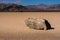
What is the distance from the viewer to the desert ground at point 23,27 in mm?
943

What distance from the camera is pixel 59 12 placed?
3.94ft

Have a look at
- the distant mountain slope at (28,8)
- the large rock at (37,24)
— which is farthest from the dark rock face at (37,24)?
the distant mountain slope at (28,8)

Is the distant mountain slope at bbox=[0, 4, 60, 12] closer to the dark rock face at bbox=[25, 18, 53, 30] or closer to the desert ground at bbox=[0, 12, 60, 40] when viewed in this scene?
the desert ground at bbox=[0, 12, 60, 40]

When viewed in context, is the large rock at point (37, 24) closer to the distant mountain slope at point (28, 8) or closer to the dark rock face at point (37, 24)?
the dark rock face at point (37, 24)

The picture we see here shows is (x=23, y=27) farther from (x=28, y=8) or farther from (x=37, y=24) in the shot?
(x=28, y=8)

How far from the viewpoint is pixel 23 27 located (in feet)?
3.41

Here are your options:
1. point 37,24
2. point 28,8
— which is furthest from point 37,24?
point 28,8

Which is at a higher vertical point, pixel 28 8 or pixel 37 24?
pixel 28 8

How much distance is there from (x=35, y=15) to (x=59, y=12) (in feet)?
0.61

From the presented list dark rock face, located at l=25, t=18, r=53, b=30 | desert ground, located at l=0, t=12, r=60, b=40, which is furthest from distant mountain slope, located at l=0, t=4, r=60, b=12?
dark rock face, located at l=25, t=18, r=53, b=30

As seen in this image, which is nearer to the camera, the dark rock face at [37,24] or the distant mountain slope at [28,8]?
the dark rock face at [37,24]

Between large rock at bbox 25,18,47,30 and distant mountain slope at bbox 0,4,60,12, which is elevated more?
distant mountain slope at bbox 0,4,60,12

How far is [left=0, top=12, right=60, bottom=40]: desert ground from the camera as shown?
943mm

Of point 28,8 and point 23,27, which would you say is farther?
point 28,8
